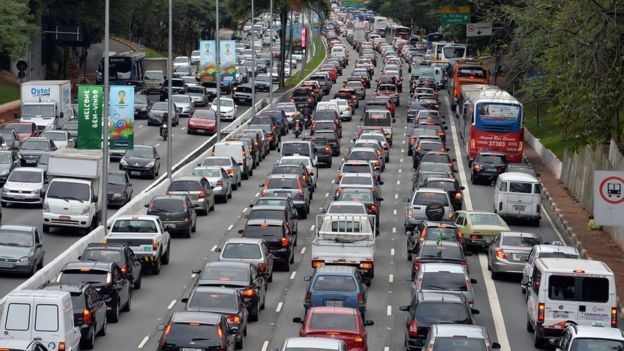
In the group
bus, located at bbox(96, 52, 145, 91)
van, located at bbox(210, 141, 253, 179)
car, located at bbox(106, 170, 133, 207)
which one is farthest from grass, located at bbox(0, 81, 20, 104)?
car, located at bbox(106, 170, 133, 207)

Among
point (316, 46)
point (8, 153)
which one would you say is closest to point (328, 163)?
point (8, 153)

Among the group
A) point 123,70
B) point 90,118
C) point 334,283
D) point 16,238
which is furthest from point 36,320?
point 123,70

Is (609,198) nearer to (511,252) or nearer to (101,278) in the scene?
(101,278)

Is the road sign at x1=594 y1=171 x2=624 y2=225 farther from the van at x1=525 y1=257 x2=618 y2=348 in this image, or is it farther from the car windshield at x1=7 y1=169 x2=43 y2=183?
the car windshield at x1=7 y1=169 x2=43 y2=183

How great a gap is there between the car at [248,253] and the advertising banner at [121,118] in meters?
12.7

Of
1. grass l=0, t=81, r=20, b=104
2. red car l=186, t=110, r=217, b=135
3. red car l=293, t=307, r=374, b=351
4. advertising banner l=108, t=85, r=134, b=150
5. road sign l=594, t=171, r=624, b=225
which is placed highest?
road sign l=594, t=171, r=624, b=225

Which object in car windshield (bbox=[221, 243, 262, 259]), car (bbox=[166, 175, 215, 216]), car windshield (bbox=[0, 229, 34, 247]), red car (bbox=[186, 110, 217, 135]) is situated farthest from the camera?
red car (bbox=[186, 110, 217, 135])

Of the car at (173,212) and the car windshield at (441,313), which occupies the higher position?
the car windshield at (441,313)

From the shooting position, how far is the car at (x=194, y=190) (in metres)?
50.2

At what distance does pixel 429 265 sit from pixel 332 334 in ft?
23.3

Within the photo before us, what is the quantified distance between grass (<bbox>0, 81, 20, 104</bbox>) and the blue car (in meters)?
59.4

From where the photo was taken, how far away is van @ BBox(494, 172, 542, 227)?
167 ft

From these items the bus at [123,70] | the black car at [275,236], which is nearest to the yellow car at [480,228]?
the black car at [275,236]

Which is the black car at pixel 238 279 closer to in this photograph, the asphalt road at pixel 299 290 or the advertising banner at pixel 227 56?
the asphalt road at pixel 299 290
